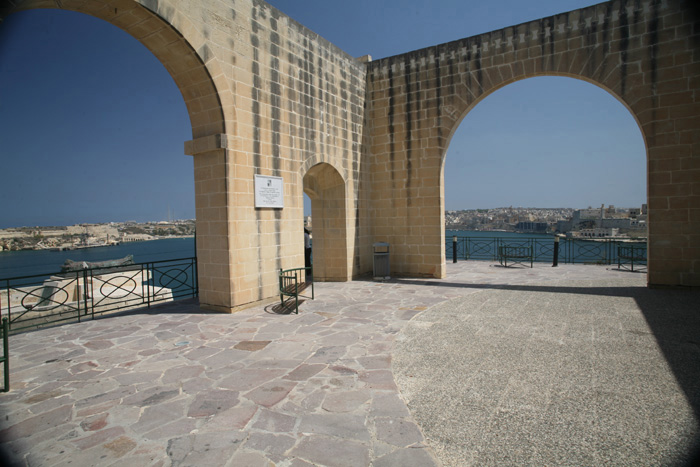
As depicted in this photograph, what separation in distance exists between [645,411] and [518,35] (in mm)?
8404

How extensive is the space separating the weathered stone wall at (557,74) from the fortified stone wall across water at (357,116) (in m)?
0.03

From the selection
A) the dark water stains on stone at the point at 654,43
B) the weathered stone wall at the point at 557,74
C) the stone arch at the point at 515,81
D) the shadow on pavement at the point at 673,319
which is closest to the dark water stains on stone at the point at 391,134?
the weathered stone wall at the point at 557,74

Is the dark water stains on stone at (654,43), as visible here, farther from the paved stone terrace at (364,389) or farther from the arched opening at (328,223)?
the arched opening at (328,223)

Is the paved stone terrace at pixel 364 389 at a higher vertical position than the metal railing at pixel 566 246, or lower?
lower

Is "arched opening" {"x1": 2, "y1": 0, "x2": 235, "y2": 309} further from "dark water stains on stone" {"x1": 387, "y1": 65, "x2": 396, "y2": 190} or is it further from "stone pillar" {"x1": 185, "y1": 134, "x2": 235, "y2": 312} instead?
"dark water stains on stone" {"x1": 387, "y1": 65, "x2": 396, "y2": 190}

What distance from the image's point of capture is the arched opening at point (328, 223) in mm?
9414

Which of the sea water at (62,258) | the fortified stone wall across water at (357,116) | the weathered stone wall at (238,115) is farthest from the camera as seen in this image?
the sea water at (62,258)

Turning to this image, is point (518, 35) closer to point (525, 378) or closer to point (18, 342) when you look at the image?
point (525, 378)

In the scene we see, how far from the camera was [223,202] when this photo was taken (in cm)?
616

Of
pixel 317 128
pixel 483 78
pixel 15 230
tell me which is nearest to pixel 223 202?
pixel 317 128

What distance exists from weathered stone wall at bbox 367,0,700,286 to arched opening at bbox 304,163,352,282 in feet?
4.39

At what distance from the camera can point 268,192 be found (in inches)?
272

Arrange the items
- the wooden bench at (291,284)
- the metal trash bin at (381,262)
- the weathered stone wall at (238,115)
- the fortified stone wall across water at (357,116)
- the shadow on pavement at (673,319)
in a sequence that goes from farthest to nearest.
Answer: the metal trash bin at (381,262)
the wooden bench at (291,284)
the fortified stone wall across water at (357,116)
the weathered stone wall at (238,115)
the shadow on pavement at (673,319)

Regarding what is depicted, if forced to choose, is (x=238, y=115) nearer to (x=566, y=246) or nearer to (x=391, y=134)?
(x=391, y=134)
